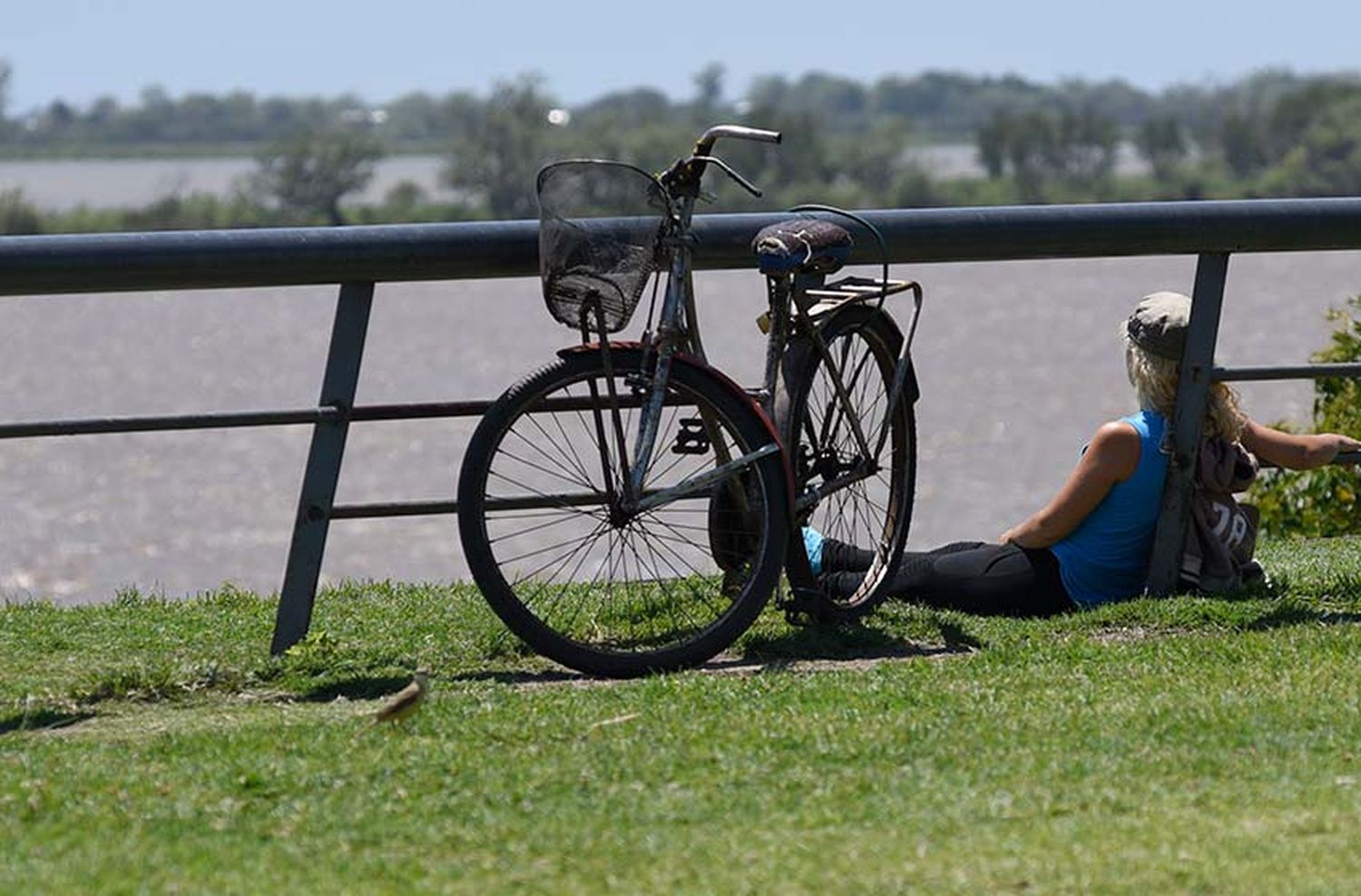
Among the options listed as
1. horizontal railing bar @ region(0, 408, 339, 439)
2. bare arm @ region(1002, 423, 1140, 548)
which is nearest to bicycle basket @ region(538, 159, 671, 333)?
horizontal railing bar @ region(0, 408, 339, 439)

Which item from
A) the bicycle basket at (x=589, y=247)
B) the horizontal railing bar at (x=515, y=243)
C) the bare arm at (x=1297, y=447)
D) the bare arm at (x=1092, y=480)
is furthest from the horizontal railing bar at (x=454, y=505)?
the bare arm at (x=1297, y=447)

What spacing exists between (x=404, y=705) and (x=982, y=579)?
6.91 feet

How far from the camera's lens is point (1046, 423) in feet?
157

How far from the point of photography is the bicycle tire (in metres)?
7.25

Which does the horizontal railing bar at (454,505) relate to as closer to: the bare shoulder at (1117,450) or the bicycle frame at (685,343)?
the bicycle frame at (685,343)

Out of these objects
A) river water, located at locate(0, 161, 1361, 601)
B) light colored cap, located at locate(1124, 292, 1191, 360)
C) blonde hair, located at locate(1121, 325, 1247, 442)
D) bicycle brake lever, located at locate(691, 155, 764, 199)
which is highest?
bicycle brake lever, located at locate(691, 155, 764, 199)

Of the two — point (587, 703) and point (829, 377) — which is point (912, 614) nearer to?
point (829, 377)

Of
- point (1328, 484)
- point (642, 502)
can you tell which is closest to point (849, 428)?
point (642, 502)

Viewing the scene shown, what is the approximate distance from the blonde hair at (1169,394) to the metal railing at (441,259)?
0.16 ft

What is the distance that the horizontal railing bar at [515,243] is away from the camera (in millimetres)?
6805

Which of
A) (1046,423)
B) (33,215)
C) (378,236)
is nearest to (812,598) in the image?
(378,236)

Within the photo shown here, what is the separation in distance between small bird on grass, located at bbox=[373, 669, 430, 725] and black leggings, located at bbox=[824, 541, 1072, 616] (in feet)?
5.61

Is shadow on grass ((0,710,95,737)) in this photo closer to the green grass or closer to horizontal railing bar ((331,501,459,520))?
the green grass

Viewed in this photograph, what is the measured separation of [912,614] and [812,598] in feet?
1.14
